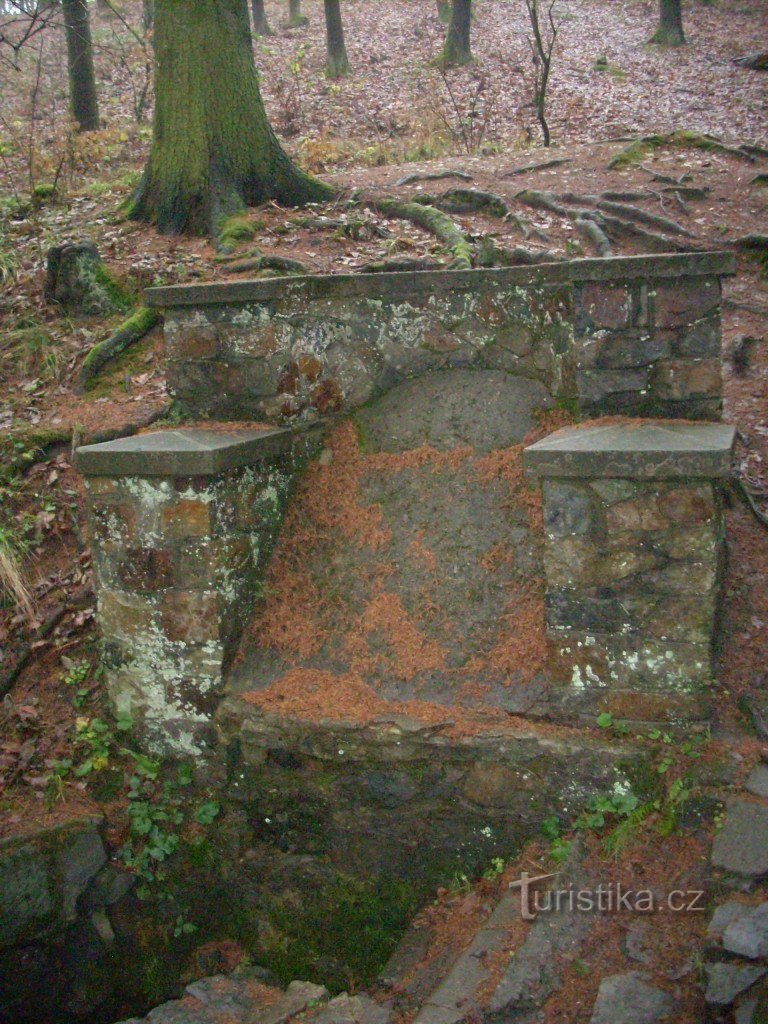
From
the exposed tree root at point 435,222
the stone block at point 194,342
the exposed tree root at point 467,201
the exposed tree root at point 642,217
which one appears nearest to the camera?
the stone block at point 194,342

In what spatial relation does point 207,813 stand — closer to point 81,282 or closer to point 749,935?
point 749,935

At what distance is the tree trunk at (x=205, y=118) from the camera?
7.65 metres

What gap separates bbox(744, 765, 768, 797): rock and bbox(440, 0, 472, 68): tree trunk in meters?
20.1

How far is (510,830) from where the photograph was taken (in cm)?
387

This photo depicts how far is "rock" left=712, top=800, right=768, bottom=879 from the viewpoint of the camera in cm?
310

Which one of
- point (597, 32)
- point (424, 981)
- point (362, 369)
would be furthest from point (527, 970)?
point (597, 32)

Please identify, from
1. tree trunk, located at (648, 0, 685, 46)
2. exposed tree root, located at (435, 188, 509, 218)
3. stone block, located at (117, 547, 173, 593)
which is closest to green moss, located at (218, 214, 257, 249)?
exposed tree root, located at (435, 188, 509, 218)

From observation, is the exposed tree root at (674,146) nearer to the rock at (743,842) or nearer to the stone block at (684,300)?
the stone block at (684,300)

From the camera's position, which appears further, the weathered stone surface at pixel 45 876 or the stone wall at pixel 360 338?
the stone wall at pixel 360 338

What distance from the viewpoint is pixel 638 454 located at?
141 inches

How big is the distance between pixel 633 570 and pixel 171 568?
7.05 ft

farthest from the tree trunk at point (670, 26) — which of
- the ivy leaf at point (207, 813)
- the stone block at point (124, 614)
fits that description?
the ivy leaf at point (207, 813)

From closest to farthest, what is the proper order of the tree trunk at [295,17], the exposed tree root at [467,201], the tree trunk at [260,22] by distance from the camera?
the exposed tree root at [467,201]
the tree trunk at [260,22]
the tree trunk at [295,17]

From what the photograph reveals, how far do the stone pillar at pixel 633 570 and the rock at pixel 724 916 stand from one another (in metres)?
0.83
